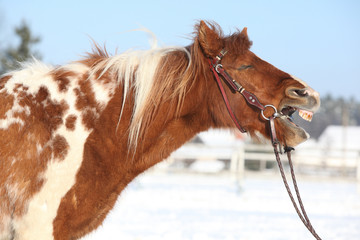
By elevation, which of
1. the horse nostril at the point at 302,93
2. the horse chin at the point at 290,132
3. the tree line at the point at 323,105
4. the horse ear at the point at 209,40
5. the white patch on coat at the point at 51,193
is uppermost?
the horse ear at the point at 209,40

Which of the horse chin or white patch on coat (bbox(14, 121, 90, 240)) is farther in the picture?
the horse chin

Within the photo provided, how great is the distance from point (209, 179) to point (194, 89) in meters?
14.1

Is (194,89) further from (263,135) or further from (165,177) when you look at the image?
(165,177)

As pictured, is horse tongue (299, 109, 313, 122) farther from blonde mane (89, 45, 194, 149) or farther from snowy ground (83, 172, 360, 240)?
snowy ground (83, 172, 360, 240)

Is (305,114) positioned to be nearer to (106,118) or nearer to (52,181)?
(106,118)

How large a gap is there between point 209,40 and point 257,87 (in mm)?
497

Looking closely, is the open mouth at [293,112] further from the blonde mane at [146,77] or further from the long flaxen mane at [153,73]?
the blonde mane at [146,77]

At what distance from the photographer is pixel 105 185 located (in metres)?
2.72

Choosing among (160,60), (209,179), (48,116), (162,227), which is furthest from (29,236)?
(209,179)

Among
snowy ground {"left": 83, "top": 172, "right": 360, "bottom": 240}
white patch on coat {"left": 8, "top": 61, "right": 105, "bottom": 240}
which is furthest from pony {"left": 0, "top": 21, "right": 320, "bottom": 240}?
snowy ground {"left": 83, "top": 172, "right": 360, "bottom": 240}

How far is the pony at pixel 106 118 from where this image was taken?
8.27ft

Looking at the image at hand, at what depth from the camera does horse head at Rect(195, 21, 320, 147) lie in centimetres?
288

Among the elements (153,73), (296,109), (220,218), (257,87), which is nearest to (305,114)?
(296,109)

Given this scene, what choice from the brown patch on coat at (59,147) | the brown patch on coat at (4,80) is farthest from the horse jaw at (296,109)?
the brown patch on coat at (4,80)
